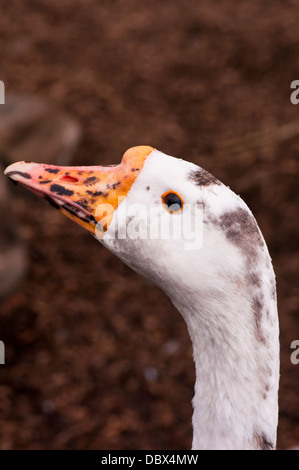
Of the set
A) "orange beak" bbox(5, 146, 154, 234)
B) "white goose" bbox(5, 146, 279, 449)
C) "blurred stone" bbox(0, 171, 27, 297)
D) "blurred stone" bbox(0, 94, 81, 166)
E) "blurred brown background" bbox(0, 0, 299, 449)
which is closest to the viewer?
"white goose" bbox(5, 146, 279, 449)

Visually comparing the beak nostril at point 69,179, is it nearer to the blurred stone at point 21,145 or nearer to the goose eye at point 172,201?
the goose eye at point 172,201

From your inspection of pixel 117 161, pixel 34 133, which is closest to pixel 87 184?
pixel 34 133

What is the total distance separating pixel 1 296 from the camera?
13.0 feet

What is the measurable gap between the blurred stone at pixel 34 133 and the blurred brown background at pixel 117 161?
0.09 meters

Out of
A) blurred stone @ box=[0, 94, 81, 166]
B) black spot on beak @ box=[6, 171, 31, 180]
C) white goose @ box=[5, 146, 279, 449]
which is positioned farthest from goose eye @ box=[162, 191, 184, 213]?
blurred stone @ box=[0, 94, 81, 166]

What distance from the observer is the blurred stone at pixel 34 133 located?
4.38m

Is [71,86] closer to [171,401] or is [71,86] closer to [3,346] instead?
[3,346]

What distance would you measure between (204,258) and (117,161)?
3665mm

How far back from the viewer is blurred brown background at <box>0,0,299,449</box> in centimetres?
367

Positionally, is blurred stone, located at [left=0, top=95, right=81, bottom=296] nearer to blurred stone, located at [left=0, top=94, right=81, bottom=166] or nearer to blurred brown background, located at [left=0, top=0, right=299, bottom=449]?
blurred stone, located at [left=0, top=94, right=81, bottom=166]

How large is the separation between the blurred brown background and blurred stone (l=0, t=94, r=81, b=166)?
87mm

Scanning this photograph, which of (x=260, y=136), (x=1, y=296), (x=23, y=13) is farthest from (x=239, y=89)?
(x=1, y=296)

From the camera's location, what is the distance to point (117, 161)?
5.13 meters
